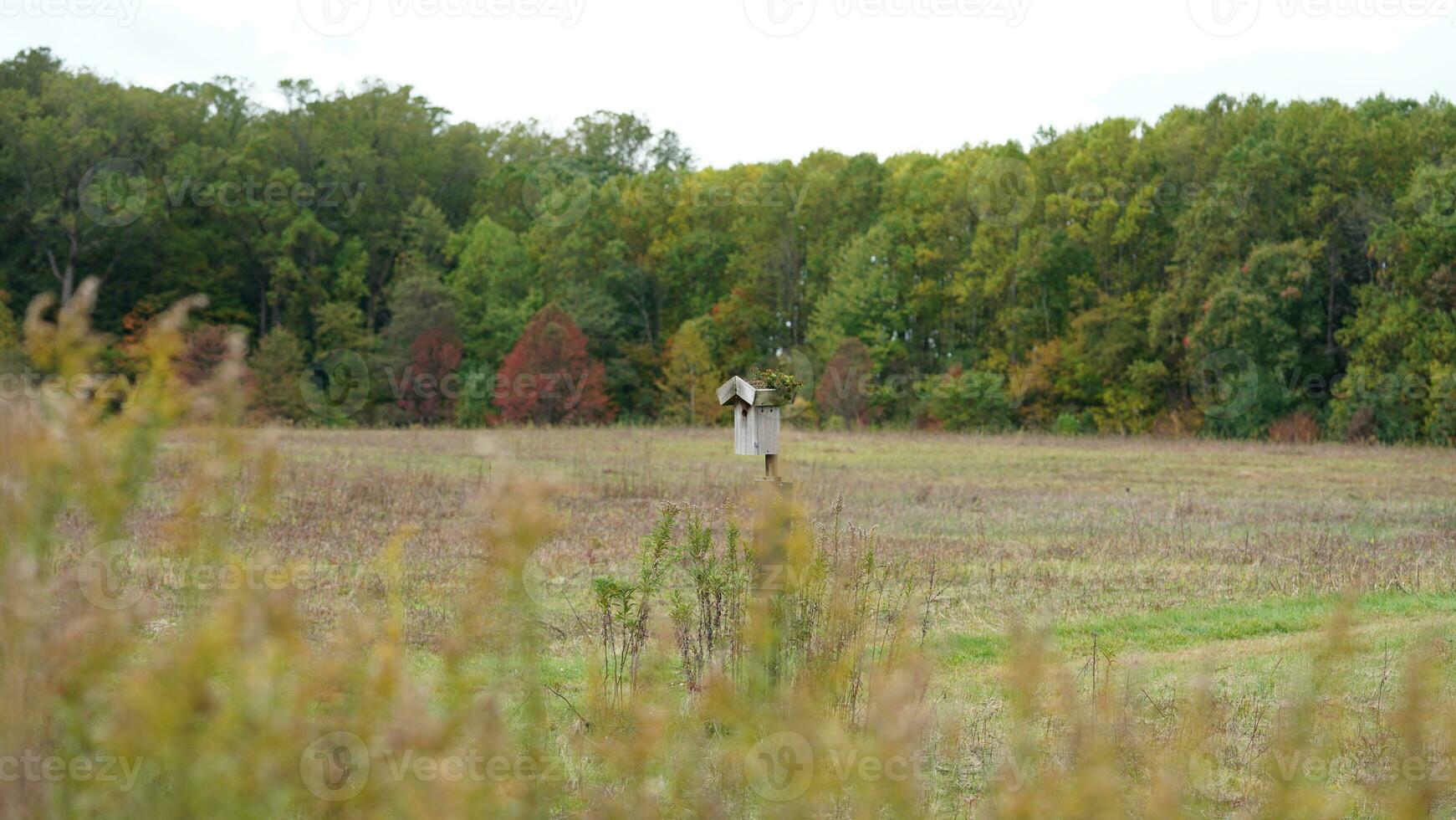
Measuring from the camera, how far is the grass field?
21.6 ft

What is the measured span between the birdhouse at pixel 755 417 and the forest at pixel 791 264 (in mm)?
32501

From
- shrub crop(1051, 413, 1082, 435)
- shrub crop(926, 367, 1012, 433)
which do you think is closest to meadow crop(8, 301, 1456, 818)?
shrub crop(1051, 413, 1082, 435)

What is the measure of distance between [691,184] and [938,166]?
11.3m

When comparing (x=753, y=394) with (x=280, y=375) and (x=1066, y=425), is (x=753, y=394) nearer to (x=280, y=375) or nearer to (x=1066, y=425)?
(x=1066, y=425)

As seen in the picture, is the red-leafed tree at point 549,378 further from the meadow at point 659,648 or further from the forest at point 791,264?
the meadow at point 659,648

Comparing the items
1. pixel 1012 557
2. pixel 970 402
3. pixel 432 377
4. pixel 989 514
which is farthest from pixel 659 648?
pixel 432 377

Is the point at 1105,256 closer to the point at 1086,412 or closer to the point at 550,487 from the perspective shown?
the point at 1086,412

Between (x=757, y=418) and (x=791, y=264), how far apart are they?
46969 mm

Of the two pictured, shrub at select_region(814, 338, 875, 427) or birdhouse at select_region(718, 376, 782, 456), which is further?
shrub at select_region(814, 338, 875, 427)

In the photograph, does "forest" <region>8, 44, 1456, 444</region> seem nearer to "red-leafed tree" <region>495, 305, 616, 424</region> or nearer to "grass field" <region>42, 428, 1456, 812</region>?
"red-leafed tree" <region>495, 305, 616, 424</region>

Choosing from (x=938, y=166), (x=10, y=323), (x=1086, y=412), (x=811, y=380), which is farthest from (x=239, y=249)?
(x=1086, y=412)

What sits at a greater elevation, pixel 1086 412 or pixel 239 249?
pixel 239 249

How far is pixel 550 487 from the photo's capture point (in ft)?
7.83

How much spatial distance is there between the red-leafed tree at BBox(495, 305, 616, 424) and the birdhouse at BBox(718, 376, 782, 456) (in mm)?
38497
